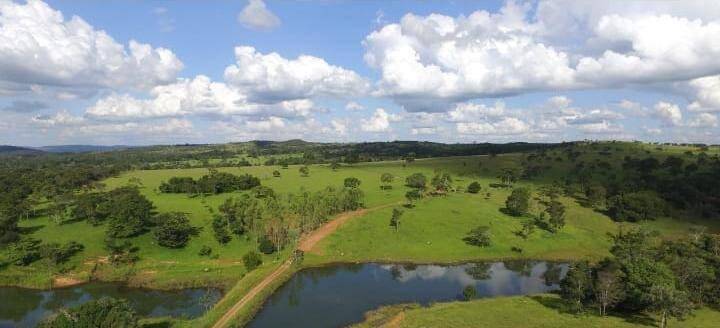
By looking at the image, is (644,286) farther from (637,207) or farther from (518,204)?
(637,207)

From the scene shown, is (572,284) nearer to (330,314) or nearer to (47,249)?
(330,314)

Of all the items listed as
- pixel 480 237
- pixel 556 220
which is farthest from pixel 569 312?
pixel 556 220

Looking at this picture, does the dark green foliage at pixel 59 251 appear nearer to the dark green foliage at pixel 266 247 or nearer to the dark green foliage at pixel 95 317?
the dark green foliage at pixel 266 247

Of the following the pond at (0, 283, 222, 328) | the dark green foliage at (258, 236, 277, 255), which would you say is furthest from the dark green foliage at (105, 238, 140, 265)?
the dark green foliage at (258, 236, 277, 255)

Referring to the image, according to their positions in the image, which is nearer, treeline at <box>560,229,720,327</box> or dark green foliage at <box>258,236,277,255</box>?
treeline at <box>560,229,720,327</box>

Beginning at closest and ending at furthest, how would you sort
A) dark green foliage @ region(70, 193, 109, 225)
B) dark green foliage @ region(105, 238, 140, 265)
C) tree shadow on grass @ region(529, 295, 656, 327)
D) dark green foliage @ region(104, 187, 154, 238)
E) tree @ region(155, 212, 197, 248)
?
tree shadow on grass @ region(529, 295, 656, 327), dark green foliage @ region(105, 238, 140, 265), tree @ region(155, 212, 197, 248), dark green foliage @ region(104, 187, 154, 238), dark green foliage @ region(70, 193, 109, 225)

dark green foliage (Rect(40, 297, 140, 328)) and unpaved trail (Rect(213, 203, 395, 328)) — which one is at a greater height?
dark green foliage (Rect(40, 297, 140, 328))

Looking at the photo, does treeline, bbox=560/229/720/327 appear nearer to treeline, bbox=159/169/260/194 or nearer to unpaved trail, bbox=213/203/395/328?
unpaved trail, bbox=213/203/395/328
